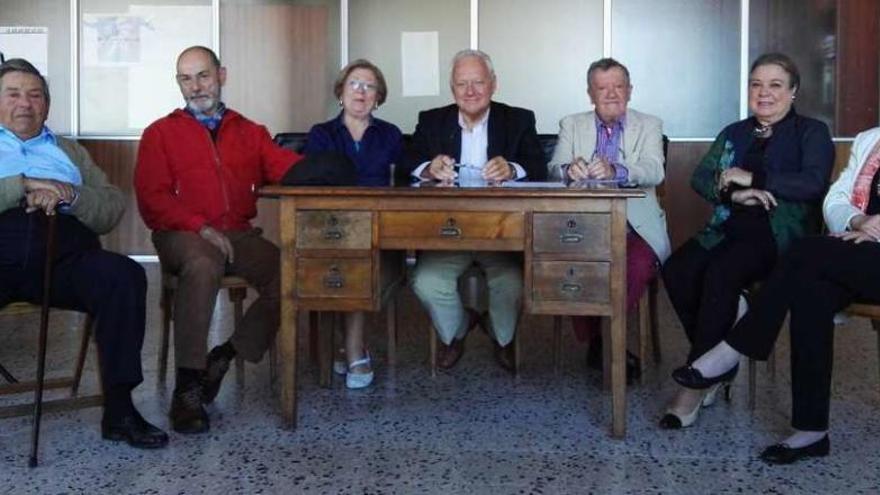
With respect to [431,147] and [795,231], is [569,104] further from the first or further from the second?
[795,231]

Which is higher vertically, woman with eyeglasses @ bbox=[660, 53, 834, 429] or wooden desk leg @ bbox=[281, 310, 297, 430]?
woman with eyeglasses @ bbox=[660, 53, 834, 429]

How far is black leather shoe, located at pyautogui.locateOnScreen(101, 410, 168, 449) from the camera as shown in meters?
2.68

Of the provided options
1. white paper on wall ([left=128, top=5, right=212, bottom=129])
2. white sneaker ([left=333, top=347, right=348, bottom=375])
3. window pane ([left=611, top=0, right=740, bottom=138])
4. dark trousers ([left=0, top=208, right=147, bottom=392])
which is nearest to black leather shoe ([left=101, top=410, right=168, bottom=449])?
dark trousers ([left=0, top=208, right=147, bottom=392])

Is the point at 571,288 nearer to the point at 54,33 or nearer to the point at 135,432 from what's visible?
the point at 135,432

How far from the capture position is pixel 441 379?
3457mm

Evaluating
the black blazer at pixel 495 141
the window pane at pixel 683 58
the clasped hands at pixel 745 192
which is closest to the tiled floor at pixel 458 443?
the clasped hands at pixel 745 192

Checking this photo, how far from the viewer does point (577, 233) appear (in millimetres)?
2641

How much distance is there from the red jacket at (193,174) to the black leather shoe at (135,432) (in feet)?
2.20

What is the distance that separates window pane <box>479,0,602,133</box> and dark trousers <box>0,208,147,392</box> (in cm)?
426

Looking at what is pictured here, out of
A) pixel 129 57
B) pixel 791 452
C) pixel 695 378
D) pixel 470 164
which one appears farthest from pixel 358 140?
pixel 129 57

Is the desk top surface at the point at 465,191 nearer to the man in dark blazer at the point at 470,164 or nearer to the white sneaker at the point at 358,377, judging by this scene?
the man in dark blazer at the point at 470,164

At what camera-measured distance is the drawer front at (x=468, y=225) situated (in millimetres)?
2662

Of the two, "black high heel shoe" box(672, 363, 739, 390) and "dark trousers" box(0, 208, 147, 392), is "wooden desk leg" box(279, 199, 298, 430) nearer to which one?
"dark trousers" box(0, 208, 147, 392)

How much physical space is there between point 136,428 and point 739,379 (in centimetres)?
204
